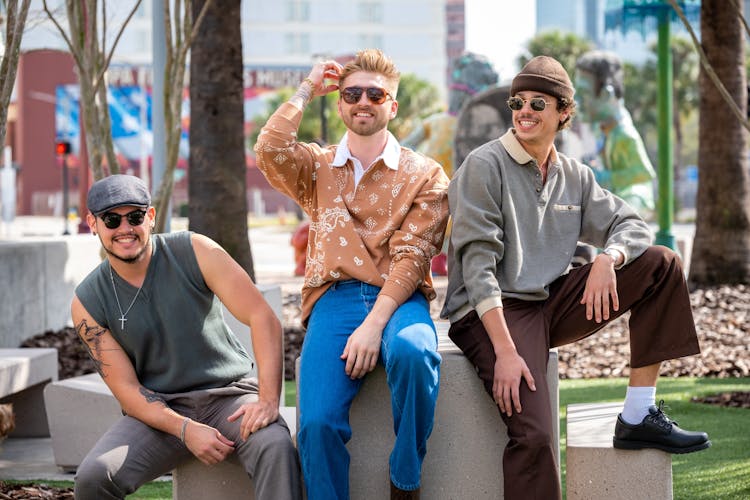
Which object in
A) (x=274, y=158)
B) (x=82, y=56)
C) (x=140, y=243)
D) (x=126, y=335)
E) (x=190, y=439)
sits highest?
(x=82, y=56)

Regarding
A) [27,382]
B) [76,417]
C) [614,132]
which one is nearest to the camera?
[76,417]

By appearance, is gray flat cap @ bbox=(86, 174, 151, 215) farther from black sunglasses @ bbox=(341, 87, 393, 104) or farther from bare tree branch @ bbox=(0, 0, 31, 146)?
bare tree branch @ bbox=(0, 0, 31, 146)

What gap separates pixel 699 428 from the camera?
6812 mm

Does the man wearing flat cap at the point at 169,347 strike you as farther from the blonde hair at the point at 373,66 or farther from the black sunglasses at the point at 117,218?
the blonde hair at the point at 373,66

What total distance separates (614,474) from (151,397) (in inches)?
67.1

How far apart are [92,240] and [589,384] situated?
4.81 meters

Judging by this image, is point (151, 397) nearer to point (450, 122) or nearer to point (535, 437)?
point (535, 437)

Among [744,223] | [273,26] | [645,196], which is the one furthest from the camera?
[273,26]

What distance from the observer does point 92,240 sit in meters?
10.9

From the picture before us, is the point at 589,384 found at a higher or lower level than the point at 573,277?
lower

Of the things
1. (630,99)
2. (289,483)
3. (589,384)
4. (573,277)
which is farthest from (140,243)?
(630,99)

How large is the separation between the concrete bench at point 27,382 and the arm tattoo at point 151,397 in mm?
2590

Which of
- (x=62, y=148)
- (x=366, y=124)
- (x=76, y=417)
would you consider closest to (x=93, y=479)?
(x=366, y=124)

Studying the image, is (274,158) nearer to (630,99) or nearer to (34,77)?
(630,99)
